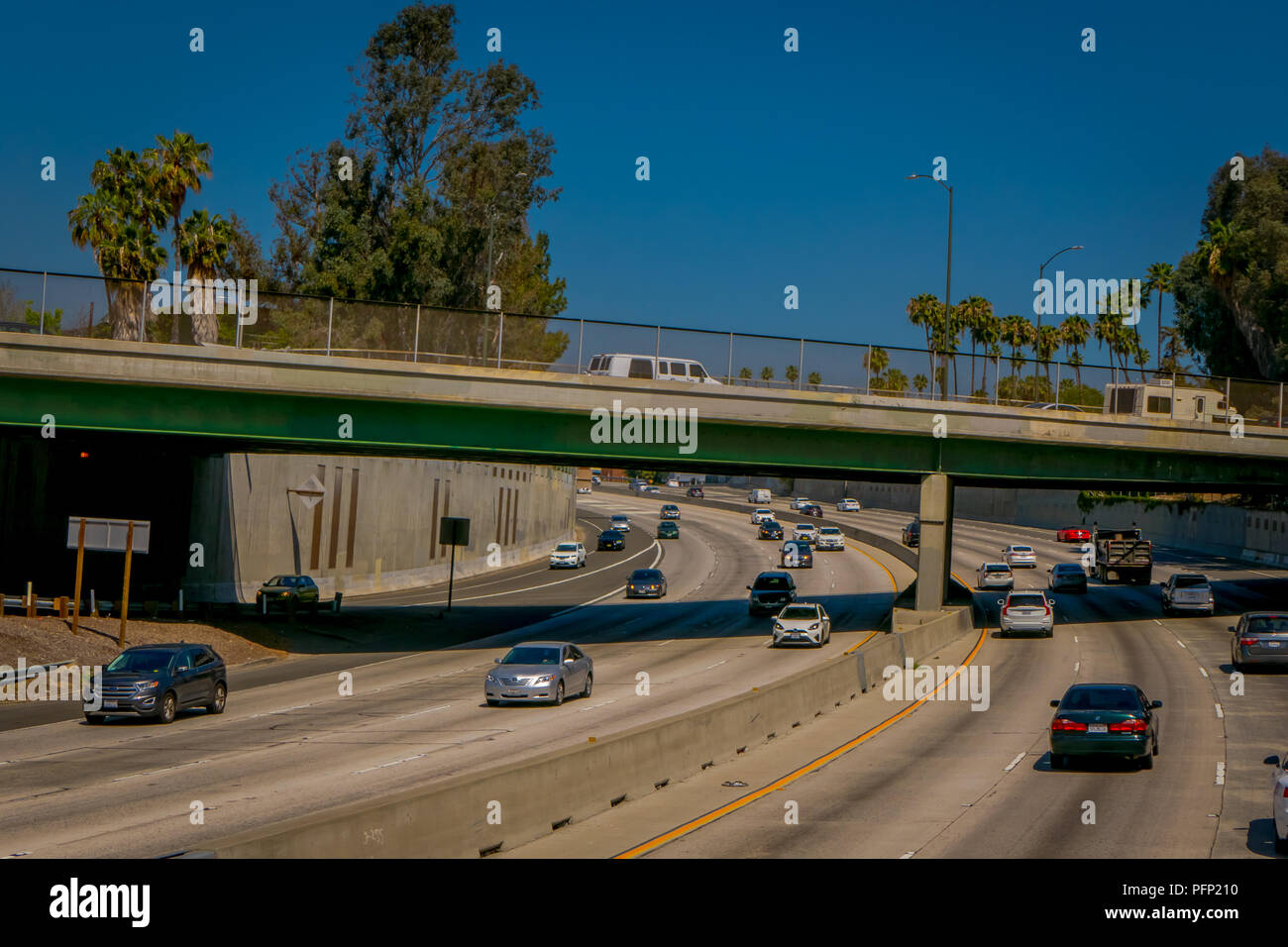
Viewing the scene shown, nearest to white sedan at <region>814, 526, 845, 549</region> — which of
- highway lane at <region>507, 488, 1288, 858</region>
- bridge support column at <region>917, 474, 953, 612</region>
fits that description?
bridge support column at <region>917, 474, 953, 612</region>

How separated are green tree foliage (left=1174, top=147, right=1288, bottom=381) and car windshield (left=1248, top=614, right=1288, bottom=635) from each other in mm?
49693

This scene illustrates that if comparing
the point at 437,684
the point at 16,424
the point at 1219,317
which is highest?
the point at 1219,317

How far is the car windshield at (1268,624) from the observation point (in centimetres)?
3697

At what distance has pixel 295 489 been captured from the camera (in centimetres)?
6009

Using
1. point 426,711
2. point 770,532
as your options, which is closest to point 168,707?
point 426,711

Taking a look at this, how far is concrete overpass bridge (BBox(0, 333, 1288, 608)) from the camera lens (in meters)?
37.9

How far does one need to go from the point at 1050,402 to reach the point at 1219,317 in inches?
2194

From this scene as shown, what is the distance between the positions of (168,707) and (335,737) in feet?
15.0

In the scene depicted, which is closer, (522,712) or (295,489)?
(522,712)

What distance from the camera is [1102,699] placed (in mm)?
22891

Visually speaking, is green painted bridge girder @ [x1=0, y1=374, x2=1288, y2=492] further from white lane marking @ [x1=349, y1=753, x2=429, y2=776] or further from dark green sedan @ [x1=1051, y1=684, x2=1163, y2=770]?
dark green sedan @ [x1=1051, y1=684, x2=1163, y2=770]

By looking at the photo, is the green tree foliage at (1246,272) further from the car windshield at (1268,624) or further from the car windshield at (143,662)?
the car windshield at (143,662)
